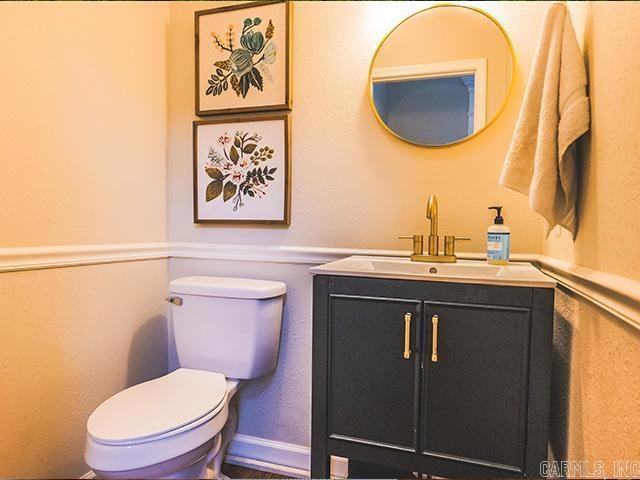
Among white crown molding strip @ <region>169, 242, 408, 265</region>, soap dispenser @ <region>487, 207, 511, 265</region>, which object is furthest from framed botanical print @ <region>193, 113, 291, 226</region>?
soap dispenser @ <region>487, 207, 511, 265</region>

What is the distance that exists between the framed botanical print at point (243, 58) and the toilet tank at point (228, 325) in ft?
2.51

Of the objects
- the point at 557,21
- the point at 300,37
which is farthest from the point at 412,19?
the point at 557,21

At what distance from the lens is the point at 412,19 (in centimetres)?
140

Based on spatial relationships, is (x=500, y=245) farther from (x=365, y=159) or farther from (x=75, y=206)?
(x=75, y=206)

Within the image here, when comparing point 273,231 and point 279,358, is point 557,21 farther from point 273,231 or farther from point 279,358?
point 279,358

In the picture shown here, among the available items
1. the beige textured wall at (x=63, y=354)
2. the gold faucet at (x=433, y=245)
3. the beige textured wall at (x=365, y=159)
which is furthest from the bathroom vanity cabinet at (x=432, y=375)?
the beige textured wall at (x=63, y=354)

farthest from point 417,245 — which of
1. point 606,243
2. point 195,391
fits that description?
point 195,391

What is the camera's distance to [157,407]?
1134mm

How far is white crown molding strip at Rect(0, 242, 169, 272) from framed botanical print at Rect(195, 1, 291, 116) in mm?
652

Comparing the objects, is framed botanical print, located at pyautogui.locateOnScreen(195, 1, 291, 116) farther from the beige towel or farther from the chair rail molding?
the beige towel

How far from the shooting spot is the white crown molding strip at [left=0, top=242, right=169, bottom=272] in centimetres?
115

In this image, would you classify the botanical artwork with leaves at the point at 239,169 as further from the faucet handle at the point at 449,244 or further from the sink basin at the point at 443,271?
the faucet handle at the point at 449,244

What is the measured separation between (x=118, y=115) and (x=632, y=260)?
66.7 inches

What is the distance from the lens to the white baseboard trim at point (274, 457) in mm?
1505
